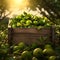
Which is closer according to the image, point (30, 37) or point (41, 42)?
point (41, 42)

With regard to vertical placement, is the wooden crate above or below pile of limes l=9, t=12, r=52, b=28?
below

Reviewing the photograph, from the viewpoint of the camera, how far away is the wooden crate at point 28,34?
3.57 metres

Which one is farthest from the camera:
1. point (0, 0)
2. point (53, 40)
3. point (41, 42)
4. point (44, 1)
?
point (53, 40)

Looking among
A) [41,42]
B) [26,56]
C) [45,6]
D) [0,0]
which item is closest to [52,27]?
[41,42]

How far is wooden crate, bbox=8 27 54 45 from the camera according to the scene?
141 inches

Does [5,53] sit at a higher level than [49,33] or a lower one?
higher

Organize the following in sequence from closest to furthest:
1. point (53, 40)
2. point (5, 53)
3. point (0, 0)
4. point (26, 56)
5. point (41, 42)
Result: point (5, 53) < point (0, 0) < point (26, 56) < point (41, 42) < point (53, 40)

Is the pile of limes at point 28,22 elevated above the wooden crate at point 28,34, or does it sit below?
above

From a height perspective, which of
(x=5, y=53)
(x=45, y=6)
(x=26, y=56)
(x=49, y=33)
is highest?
(x=45, y=6)

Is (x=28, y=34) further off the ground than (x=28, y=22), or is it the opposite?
(x=28, y=22)

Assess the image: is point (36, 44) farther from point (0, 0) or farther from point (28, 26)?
point (0, 0)

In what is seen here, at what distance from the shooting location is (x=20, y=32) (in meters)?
3.60

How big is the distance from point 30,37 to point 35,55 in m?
0.79

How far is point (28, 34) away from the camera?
3619 millimetres
